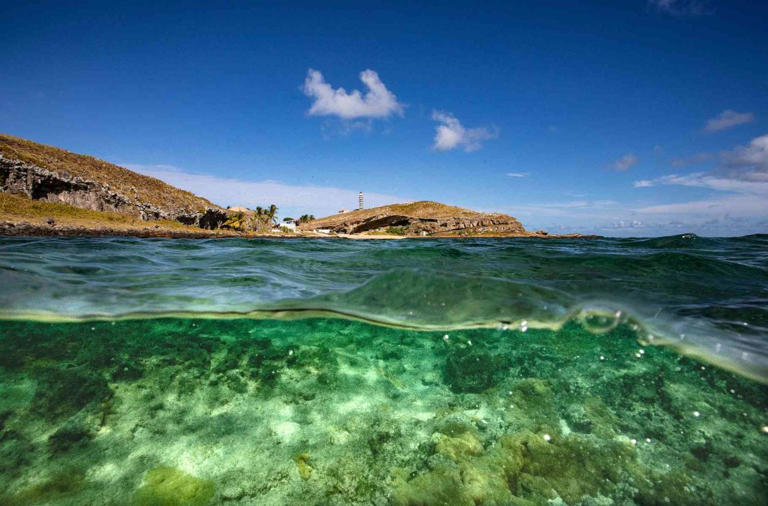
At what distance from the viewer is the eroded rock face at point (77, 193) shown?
30438 millimetres

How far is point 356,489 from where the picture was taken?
2.76 meters

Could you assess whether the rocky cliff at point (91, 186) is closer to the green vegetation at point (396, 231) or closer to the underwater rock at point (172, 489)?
the green vegetation at point (396, 231)

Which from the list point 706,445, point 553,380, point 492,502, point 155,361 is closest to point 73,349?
point 155,361

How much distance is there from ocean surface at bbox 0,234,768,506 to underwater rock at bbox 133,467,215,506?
0.05ft

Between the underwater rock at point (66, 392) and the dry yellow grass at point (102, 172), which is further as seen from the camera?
the dry yellow grass at point (102, 172)

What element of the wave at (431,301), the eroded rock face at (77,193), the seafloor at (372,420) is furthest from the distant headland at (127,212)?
the seafloor at (372,420)

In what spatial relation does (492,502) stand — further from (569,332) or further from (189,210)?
(189,210)

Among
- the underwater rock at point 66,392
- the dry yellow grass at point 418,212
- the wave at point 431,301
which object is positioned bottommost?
the underwater rock at point 66,392

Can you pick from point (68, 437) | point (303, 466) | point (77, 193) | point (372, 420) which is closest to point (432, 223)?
point (77, 193)

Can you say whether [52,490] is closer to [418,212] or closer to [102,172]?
[102,172]

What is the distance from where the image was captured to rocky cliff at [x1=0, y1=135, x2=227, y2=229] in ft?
102

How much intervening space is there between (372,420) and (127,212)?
47.3 m

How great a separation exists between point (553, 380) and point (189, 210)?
50805 millimetres

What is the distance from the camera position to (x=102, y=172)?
142ft
